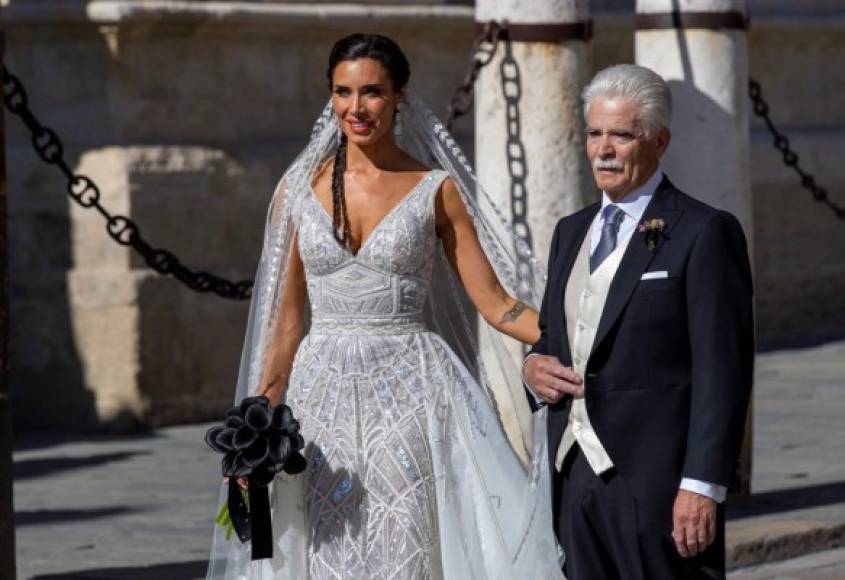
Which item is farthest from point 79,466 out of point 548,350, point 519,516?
point 548,350

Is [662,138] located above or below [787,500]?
above

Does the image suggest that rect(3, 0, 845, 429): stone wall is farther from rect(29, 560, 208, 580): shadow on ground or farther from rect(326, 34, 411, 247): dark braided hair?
rect(326, 34, 411, 247): dark braided hair

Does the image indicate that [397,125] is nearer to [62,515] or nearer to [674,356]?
[674,356]

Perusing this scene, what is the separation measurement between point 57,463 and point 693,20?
3.59 m

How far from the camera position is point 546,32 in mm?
8047

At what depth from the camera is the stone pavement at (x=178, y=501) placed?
7.59 m

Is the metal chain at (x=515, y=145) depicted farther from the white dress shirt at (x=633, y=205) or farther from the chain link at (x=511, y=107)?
the white dress shirt at (x=633, y=205)

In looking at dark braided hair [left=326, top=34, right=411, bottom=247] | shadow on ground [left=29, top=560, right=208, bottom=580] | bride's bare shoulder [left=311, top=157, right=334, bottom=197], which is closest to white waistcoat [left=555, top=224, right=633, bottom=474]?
dark braided hair [left=326, top=34, right=411, bottom=247]

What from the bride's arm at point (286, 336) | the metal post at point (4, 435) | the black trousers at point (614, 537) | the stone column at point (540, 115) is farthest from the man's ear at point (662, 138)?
the stone column at point (540, 115)

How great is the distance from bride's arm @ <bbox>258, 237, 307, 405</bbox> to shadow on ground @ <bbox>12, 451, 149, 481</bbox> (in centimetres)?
424

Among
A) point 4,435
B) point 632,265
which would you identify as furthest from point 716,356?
point 4,435

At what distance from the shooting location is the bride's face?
5312mm

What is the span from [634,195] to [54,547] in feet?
13.1

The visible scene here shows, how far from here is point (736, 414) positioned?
4332 mm
